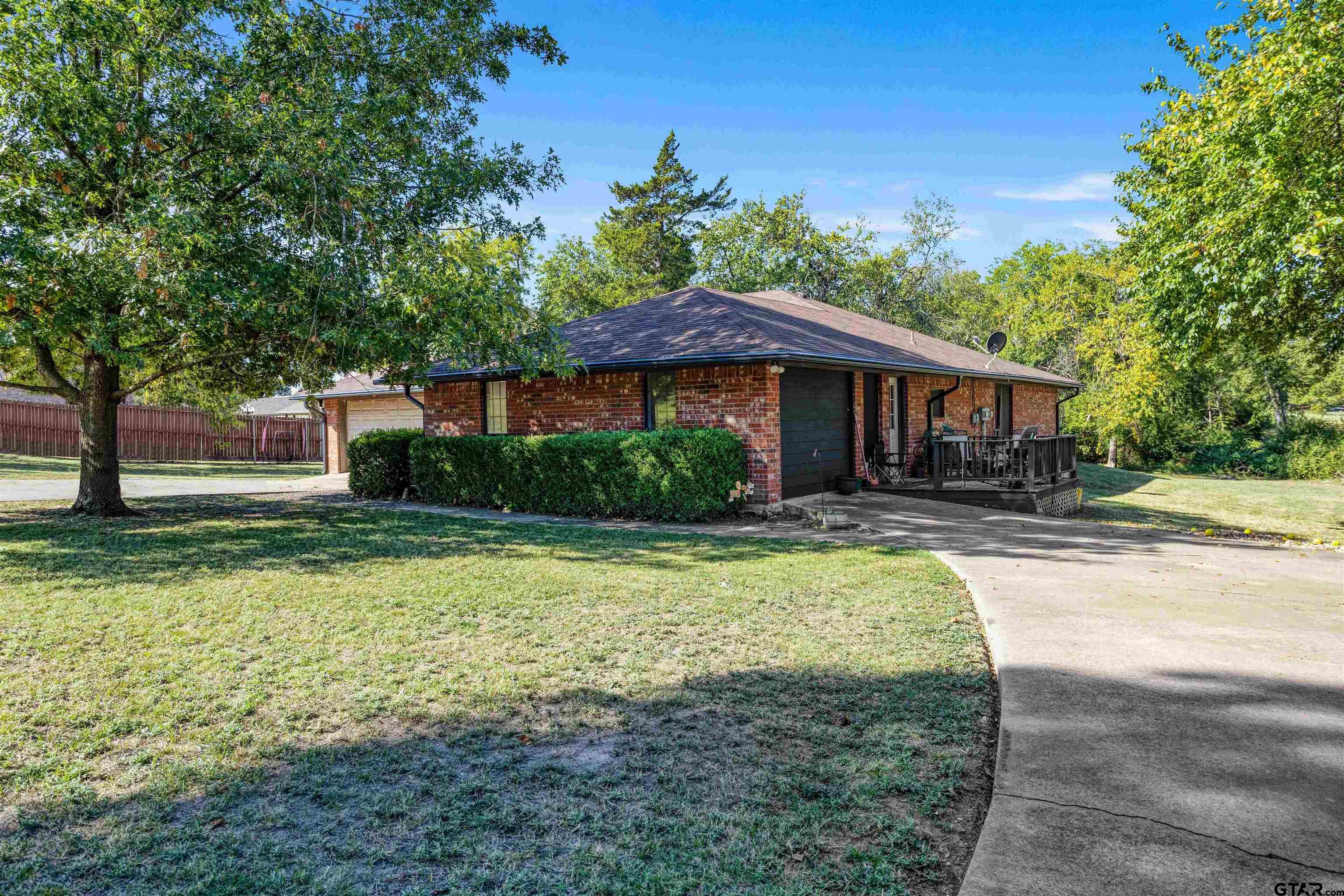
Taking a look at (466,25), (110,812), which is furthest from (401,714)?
(466,25)

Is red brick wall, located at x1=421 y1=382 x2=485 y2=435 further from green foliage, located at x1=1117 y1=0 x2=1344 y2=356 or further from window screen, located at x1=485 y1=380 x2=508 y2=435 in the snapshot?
green foliage, located at x1=1117 y1=0 x2=1344 y2=356

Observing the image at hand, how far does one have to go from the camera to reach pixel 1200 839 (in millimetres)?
2553

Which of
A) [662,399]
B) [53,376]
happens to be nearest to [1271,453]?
[662,399]

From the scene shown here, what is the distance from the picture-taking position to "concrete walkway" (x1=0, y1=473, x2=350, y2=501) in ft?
46.5

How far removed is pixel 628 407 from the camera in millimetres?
13109

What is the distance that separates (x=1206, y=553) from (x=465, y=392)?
12849mm

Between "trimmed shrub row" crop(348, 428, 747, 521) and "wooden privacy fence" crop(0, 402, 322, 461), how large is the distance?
50.0ft

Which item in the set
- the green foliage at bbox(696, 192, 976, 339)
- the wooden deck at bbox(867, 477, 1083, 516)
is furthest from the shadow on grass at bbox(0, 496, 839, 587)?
the green foliage at bbox(696, 192, 976, 339)

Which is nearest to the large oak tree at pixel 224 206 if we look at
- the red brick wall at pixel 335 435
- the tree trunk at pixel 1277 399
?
the red brick wall at pixel 335 435

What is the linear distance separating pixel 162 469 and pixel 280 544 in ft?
58.1

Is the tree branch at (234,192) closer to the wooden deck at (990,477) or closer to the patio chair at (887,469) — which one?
the wooden deck at (990,477)

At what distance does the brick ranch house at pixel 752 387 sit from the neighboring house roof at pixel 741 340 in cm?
5

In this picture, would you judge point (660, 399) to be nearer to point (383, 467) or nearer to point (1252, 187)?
point (383, 467)

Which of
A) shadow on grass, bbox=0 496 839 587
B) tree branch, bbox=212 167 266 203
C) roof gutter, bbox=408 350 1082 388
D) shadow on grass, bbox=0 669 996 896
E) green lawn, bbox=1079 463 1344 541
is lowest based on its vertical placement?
green lawn, bbox=1079 463 1344 541
